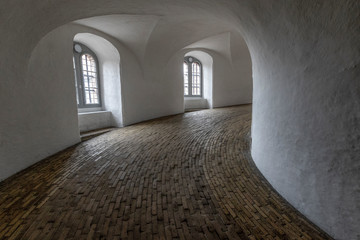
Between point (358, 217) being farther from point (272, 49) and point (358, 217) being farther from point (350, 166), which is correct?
point (272, 49)

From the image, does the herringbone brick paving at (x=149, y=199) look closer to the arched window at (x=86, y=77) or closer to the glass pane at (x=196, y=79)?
the arched window at (x=86, y=77)

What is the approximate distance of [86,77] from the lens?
7.08 meters

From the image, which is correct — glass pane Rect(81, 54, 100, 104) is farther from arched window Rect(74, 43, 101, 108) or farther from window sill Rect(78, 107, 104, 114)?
window sill Rect(78, 107, 104, 114)

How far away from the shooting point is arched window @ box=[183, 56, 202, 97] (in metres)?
11.6

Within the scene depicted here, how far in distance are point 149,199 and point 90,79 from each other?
20.2 feet

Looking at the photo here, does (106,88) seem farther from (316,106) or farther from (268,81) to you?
(316,106)

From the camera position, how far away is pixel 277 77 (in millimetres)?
2525

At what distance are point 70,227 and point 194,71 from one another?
1097 centimetres

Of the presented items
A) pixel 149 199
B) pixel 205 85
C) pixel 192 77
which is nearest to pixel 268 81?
pixel 149 199

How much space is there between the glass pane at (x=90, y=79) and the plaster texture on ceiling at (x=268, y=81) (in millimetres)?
1236

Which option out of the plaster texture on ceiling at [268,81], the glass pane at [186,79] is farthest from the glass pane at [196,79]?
the plaster texture on ceiling at [268,81]

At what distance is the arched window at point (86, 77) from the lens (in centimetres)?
667

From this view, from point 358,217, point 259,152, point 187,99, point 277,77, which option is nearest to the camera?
point 358,217

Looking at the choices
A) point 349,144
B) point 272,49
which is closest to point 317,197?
point 349,144
